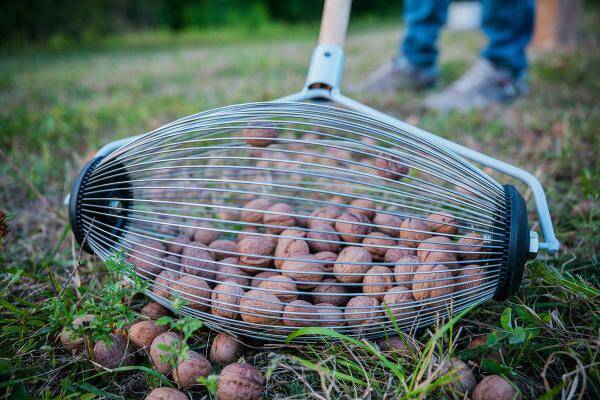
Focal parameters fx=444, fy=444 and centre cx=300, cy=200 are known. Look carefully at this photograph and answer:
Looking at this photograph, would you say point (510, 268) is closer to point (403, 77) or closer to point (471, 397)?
point (471, 397)

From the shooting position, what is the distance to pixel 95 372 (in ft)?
2.90

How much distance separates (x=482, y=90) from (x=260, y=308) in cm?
214

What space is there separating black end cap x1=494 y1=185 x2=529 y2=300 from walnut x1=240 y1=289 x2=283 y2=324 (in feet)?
1.36

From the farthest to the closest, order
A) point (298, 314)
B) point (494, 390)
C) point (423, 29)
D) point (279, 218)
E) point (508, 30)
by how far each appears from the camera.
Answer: point (423, 29) → point (508, 30) → point (279, 218) → point (298, 314) → point (494, 390)

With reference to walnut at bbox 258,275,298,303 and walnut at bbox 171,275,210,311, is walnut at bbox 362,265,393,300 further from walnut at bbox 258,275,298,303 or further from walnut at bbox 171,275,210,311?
walnut at bbox 171,275,210,311

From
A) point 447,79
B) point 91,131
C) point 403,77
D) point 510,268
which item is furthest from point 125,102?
point 510,268

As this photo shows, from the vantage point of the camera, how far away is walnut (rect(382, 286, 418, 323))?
84cm

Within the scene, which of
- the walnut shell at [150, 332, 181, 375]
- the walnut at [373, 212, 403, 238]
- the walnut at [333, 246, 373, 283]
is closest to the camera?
the walnut shell at [150, 332, 181, 375]

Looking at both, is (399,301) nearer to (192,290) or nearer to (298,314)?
(298,314)

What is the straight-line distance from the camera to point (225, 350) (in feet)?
2.88

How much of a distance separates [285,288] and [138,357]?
34cm

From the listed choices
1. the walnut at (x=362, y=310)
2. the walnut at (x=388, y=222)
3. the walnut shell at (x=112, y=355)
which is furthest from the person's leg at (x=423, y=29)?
the walnut shell at (x=112, y=355)

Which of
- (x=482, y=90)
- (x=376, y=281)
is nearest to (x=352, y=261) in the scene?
(x=376, y=281)

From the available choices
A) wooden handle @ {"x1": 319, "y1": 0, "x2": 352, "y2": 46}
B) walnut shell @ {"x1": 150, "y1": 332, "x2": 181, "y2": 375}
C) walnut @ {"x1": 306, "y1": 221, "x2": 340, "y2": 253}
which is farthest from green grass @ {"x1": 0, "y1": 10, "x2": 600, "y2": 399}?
wooden handle @ {"x1": 319, "y1": 0, "x2": 352, "y2": 46}
